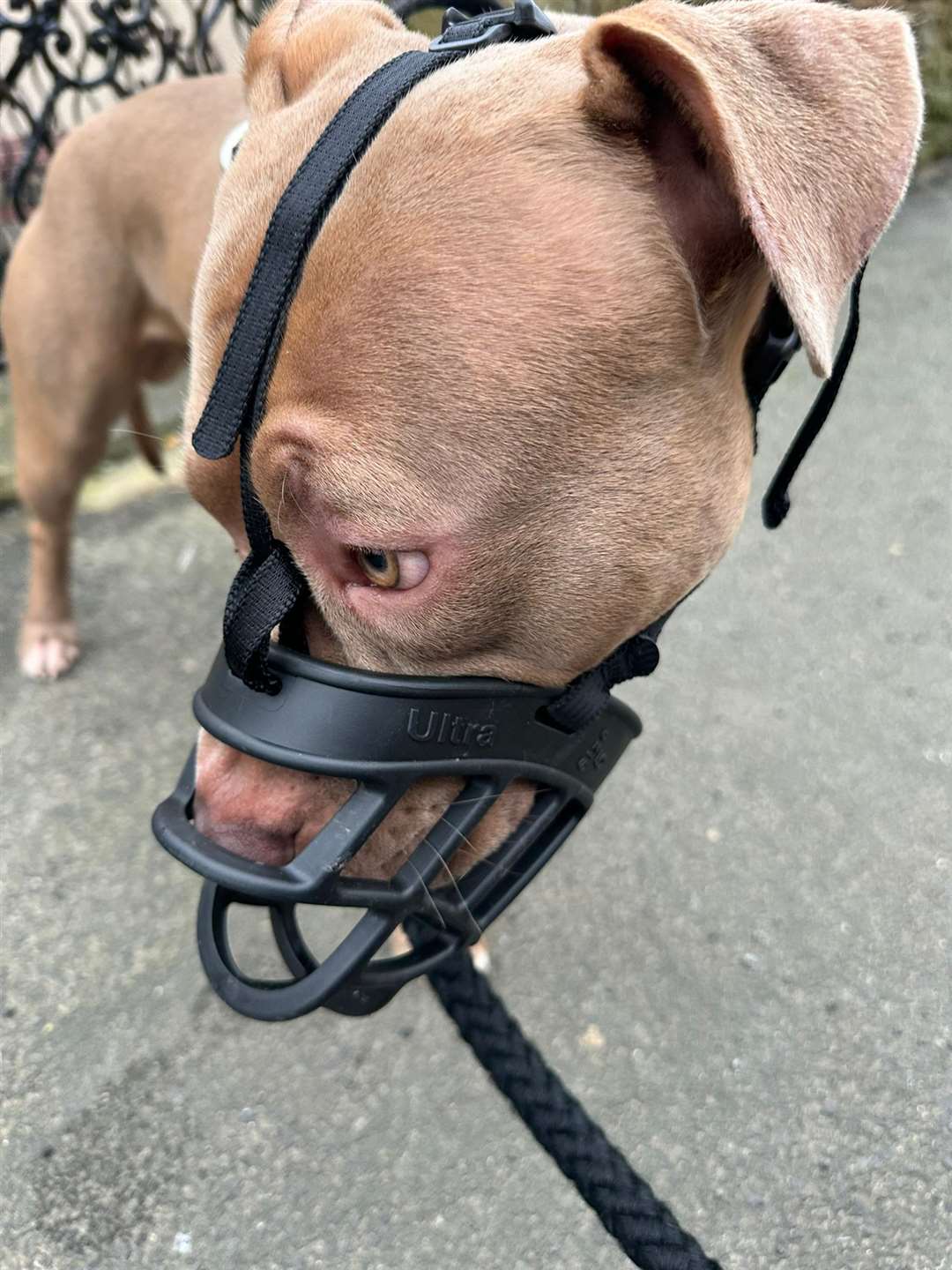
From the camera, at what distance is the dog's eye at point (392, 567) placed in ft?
3.82

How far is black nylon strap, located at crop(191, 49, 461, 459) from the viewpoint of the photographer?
111cm

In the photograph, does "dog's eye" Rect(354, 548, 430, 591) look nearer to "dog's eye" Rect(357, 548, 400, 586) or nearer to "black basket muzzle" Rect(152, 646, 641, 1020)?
"dog's eye" Rect(357, 548, 400, 586)

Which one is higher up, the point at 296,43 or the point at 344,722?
the point at 296,43

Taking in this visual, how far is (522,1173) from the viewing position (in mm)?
1834

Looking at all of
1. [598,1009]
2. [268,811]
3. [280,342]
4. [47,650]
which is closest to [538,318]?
[280,342]

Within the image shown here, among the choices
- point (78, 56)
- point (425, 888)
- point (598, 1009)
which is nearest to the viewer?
point (425, 888)

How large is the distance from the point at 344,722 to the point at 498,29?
0.99 meters

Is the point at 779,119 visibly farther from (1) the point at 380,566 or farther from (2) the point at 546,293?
(1) the point at 380,566

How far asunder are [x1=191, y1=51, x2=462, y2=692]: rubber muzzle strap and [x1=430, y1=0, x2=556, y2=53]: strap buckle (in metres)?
0.05

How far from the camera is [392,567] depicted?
3.87 ft

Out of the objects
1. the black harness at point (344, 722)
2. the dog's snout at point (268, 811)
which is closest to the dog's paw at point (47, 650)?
the black harness at point (344, 722)

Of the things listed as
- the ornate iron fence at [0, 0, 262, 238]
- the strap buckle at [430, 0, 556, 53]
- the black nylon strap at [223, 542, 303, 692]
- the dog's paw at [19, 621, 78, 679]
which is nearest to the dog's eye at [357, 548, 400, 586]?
the black nylon strap at [223, 542, 303, 692]

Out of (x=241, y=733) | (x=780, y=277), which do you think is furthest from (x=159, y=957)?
(x=780, y=277)

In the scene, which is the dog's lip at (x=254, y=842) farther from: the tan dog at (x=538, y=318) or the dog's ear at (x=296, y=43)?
the dog's ear at (x=296, y=43)
